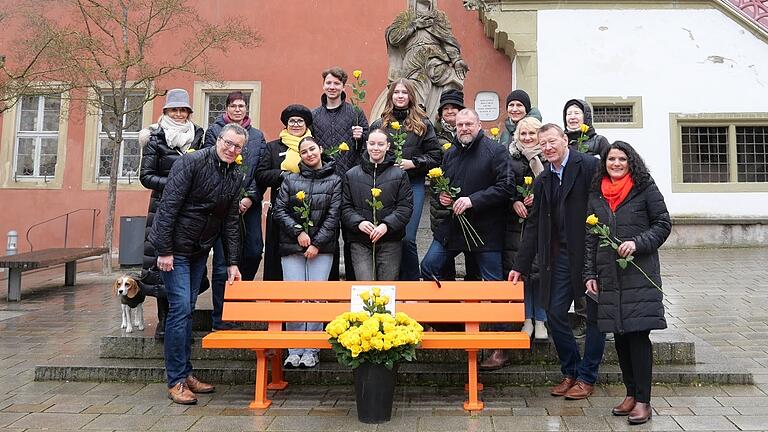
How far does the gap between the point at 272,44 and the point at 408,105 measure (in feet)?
34.3

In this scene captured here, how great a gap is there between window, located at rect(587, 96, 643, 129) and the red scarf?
400 inches

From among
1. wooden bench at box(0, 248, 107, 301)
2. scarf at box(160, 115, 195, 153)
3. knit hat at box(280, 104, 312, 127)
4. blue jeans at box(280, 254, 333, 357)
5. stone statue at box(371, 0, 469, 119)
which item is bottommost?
wooden bench at box(0, 248, 107, 301)

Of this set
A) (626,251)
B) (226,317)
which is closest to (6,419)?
(226,317)

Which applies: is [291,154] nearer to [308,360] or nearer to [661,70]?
[308,360]

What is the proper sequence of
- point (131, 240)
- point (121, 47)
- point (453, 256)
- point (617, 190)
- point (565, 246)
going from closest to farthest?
point (617, 190)
point (565, 246)
point (453, 256)
point (131, 240)
point (121, 47)

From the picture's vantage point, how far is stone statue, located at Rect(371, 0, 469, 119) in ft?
21.8

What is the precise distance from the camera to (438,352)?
4523 mm

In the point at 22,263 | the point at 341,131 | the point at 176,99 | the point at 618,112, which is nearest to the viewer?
the point at 176,99

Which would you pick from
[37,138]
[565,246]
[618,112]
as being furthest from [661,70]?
[37,138]

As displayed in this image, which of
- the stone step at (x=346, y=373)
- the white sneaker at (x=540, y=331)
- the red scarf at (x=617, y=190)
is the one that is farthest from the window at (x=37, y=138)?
the red scarf at (x=617, y=190)

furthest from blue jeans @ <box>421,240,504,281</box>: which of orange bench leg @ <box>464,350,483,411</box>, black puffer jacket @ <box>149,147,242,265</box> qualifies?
black puffer jacket @ <box>149,147,242,265</box>

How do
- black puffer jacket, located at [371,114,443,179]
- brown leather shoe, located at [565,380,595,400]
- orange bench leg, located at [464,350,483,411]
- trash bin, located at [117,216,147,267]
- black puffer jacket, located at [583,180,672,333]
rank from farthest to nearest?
trash bin, located at [117,216,147,267] → black puffer jacket, located at [371,114,443,179] → brown leather shoe, located at [565,380,595,400] → orange bench leg, located at [464,350,483,411] → black puffer jacket, located at [583,180,672,333]

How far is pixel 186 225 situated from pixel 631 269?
107 inches

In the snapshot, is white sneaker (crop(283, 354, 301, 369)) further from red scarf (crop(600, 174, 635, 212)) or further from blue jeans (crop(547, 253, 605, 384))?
red scarf (crop(600, 174, 635, 212))
